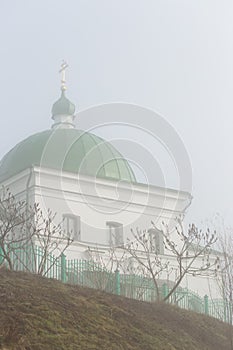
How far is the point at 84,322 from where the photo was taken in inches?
420

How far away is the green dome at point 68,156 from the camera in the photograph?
23.7 m

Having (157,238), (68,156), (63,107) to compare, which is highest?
(63,107)

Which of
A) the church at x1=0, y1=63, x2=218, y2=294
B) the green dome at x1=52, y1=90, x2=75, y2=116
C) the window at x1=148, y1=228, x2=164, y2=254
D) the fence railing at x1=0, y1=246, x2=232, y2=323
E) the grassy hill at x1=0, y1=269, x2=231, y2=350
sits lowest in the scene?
the grassy hill at x1=0, y1=269, x2=231, y2=350

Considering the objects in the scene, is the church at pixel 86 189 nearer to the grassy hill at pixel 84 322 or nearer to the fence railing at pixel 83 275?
the fence railing at pixel 83 275

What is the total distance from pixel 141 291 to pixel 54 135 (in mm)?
9909

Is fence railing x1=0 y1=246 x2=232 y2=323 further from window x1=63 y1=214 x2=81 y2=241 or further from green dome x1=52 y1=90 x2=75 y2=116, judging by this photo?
green dome x1=52 y1=90 x2=75 y2=116

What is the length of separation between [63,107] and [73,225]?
6871 millimetres

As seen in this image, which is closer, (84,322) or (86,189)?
(84,322)

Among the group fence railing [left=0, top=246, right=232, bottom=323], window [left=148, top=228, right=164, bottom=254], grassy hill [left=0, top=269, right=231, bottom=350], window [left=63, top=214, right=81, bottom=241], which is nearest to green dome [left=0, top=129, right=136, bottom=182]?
window [left=63, top=214, right=81, bottom=241]

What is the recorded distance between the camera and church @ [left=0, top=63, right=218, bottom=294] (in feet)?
75.6

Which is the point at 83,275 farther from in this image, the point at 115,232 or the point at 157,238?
the point at 157,238

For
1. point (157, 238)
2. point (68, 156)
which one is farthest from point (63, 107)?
point (157, 238)

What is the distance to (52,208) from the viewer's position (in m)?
23.0

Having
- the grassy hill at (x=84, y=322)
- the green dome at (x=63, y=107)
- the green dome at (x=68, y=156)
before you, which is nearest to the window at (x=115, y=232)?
the green dome at (x=68, y=156)
